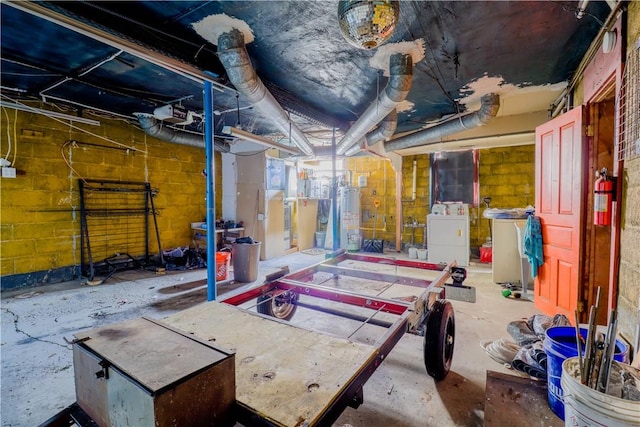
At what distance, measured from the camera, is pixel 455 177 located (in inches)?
258

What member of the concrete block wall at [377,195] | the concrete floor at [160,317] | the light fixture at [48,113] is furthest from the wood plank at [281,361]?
the concrete block wall at [377,195]

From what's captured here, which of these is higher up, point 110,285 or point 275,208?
point 275,208

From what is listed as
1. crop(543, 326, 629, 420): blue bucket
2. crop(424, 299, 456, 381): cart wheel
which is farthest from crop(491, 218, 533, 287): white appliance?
crop(543, 326, 629, 420): blue bucket

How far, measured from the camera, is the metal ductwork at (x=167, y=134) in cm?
479

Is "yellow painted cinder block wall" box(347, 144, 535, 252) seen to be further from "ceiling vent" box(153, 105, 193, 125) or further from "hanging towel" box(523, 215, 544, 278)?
"ceiling vent" box(153, 105, 193, 125)

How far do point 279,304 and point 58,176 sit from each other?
430cm

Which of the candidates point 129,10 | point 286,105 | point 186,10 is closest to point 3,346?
point 129,10

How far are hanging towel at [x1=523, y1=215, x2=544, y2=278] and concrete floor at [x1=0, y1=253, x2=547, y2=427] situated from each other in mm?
576

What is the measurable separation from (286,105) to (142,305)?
10.3 feet

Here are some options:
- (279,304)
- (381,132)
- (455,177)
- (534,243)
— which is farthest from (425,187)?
(279,304)

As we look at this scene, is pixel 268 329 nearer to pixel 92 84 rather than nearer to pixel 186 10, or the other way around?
pixel 186 10

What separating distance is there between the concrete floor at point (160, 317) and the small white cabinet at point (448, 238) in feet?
4.13

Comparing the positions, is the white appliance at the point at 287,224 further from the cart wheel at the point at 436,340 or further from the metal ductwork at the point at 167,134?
the cart wheel at the point at 436,340

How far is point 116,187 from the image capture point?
5.02 meters
